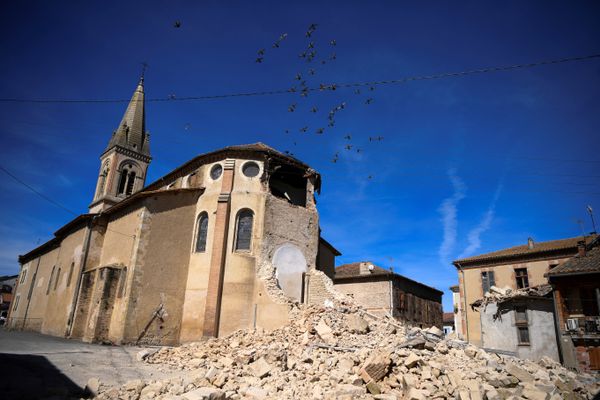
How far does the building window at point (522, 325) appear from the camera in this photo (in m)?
24.6

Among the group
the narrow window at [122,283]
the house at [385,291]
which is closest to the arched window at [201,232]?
the narrow window at [122,283]

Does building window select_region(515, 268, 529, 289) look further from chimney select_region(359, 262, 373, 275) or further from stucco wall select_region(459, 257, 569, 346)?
chimney select_region(359, 262, 373, 275)

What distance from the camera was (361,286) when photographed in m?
32.2

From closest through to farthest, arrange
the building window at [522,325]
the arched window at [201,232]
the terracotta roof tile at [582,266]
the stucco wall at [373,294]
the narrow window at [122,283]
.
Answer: the narrow window at [122,283] → the arched window at [201,232] → the terracotta roof tile at [582,266] → the building window at [522,325] → the stucco wall at [373,294]

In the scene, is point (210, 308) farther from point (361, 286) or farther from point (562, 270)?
point (562, 270)

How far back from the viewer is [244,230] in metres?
20.4

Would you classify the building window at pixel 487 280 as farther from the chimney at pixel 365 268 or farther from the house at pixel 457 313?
the chimney at pixel 365 268

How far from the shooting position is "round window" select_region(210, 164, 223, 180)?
859 inches

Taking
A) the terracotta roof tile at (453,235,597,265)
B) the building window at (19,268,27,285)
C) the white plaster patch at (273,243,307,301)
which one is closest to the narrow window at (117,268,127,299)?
the white plaster patch at (273,243,307,301)

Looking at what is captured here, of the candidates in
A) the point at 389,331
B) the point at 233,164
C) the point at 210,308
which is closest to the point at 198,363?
the point at 210,308

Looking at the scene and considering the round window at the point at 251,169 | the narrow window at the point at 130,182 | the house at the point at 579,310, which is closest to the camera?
the house at the point at 579,310

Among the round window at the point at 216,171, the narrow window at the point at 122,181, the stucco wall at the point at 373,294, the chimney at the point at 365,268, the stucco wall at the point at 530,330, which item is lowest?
the stucco wall at the point at 530,330

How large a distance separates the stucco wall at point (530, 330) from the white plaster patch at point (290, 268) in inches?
581

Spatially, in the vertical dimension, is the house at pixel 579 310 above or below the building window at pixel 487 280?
below
